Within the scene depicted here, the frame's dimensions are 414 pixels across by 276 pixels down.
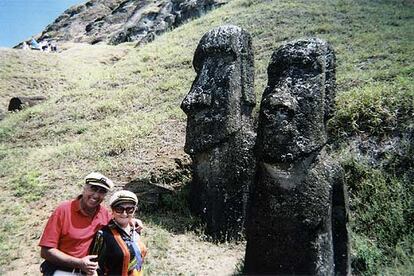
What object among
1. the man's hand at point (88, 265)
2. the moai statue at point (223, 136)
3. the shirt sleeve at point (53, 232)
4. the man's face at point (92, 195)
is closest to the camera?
the man's hand at point (88, 265)

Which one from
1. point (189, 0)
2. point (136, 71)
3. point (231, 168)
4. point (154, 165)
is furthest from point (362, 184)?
point (189, 0)

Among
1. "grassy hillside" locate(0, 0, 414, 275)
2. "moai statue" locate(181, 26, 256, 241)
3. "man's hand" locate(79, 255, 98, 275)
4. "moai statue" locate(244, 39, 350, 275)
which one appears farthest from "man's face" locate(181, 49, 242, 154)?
"man's hand" locate(79, 255, 98, 275)

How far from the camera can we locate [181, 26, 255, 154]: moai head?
21.3ft

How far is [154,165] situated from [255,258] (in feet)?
15.0

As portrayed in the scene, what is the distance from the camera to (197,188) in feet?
22.2

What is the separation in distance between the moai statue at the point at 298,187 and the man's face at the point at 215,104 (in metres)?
1.82

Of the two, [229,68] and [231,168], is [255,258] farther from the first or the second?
[229,68]

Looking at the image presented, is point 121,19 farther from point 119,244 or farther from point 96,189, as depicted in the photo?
point 119,244

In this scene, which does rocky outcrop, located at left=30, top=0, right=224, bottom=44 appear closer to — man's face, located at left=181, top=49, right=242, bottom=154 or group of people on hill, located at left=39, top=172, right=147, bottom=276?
man's face, located at left=181, top=49, right=242, bottom=154

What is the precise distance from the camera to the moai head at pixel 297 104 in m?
4.39

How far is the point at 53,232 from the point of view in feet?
12.2

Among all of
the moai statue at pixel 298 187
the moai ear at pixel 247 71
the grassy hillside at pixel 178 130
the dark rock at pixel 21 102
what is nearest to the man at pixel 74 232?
the moai statue at pixel 298 187

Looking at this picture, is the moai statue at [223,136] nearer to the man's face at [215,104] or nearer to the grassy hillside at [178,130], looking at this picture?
the man's face at [215,104]

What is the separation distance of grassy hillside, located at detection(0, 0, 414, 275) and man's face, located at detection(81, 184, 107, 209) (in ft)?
6.36
